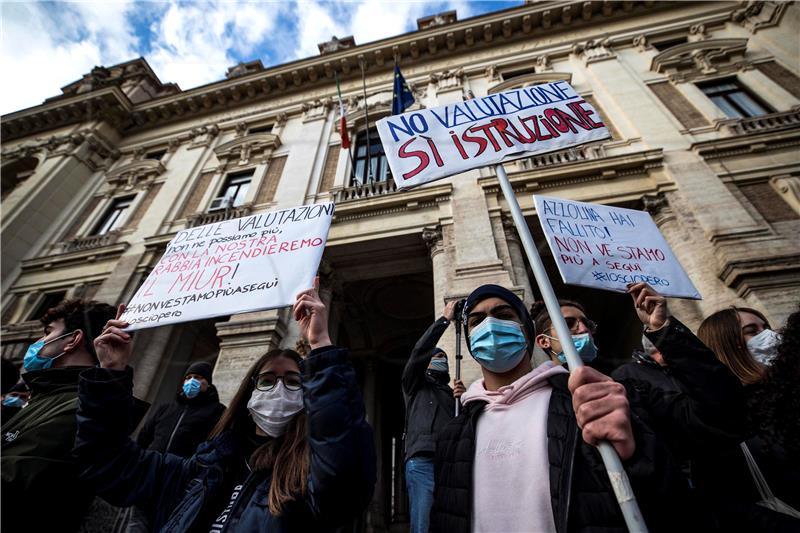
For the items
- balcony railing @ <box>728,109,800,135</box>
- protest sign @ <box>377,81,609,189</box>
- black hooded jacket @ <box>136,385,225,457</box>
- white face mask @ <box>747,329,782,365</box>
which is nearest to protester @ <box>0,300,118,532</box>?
black hooded jacket @ <box>136,385,225,457</box>

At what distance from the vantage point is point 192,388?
386 cm

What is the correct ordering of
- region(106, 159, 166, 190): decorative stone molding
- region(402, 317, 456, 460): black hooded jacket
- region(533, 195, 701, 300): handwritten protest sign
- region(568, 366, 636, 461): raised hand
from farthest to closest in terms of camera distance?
region(106, 159, 166, 190): decorative stone molding < region(533, 195, 701, 300): handwritten protest sign < region(402, 317, 456, 460): black hooded jacket < region(568, 366, 636, 461): raised hand

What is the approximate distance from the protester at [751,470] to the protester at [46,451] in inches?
116

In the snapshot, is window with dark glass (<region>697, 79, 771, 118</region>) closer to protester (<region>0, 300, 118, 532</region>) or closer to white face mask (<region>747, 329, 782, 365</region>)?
white face mask (<region>747, 329, 782, 365</region>)

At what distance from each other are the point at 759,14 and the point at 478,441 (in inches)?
626

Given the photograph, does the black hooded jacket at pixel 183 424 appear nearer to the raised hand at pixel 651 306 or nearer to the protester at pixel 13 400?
the protester at pixel 13 400

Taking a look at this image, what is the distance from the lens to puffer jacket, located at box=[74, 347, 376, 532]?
129cm

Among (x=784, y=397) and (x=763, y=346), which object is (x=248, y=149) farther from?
(x=784, y=397)

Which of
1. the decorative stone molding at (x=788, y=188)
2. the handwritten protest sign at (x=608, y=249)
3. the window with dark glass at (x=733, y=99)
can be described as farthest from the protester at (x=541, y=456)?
the window with dark glass at (x=733, y=99)

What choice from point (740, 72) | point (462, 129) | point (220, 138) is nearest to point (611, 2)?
point (740, 72)

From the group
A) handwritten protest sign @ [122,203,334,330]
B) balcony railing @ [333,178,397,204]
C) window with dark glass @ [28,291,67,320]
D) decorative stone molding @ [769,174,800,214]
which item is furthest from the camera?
window with dark glass @ [28,291,67,320]

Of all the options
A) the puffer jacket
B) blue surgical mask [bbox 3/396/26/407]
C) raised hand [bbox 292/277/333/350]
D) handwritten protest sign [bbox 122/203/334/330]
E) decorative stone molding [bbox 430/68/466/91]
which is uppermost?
decorative stone molding [bbox 430/68/466/91]

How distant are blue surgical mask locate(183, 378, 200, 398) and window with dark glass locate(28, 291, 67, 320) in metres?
8.52

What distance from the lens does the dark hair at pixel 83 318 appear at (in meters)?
2.30
